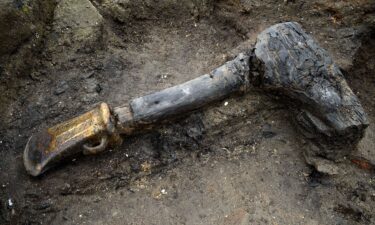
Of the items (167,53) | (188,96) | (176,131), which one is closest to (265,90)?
(188,96)

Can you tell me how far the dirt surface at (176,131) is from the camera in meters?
2.80

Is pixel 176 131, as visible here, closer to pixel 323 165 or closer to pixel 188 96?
A: pixel 188 96

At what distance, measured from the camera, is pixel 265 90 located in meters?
3.11

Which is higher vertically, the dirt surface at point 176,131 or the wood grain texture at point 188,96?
the wood grain texture at point 188,96

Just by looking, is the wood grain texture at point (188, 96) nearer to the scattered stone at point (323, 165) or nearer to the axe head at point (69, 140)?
the axe head at point (69, 140)

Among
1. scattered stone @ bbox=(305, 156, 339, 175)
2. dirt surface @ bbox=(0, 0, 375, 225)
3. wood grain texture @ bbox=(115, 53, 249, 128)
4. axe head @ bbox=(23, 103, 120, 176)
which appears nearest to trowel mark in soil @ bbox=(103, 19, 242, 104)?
dirt surface @ bbox=(0, 0, 375, 225)

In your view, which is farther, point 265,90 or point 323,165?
point 265,90

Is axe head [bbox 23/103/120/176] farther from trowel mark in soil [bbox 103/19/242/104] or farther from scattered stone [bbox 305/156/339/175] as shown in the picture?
scattered stone [bbox 305/156/339/175]

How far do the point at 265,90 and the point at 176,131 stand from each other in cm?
78

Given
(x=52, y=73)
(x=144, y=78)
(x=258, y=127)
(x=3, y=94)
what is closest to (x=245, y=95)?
(x=258, y=127)

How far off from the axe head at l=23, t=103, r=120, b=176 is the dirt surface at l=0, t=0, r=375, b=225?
147 millimetres

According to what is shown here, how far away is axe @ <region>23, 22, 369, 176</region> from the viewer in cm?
275

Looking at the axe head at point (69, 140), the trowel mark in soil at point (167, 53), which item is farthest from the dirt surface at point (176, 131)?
the axe head at point (69, 140)

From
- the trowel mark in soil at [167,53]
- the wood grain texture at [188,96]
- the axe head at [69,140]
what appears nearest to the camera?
the axe head at [69,140]
